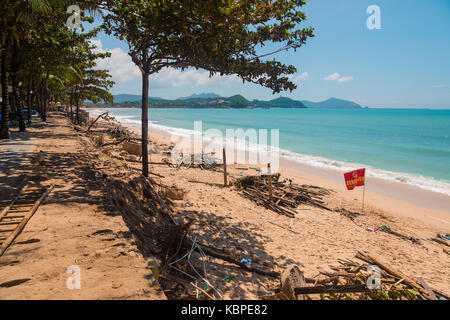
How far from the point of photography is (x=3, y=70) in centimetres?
→ 1250

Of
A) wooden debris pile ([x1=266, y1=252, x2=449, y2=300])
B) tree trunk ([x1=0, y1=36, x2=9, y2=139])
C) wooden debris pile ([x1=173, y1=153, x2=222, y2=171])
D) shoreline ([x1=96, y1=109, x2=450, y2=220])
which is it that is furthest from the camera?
wooden debris pile ([x1=173, y1=153, x2=222, y2=171])

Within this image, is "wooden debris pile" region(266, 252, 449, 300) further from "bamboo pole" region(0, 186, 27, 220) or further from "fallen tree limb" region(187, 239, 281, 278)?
"bamboo pole" region(0, 186, 27, 220)

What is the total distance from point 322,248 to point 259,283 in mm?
2979

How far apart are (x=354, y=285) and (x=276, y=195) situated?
6.57 meters

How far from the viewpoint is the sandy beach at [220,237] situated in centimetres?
337

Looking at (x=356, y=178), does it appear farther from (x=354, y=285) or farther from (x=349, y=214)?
(x=354, y=285)

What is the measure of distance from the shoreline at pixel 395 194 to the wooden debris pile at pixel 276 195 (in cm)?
299

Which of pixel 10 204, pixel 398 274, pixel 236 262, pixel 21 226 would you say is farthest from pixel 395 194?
pixel 10 204

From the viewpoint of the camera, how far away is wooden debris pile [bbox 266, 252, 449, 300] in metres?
4.21

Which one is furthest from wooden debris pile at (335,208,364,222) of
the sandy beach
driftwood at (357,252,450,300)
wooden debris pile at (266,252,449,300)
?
wooden debris pile at (266,252,449,300)

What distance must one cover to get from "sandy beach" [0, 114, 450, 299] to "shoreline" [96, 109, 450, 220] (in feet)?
0.40

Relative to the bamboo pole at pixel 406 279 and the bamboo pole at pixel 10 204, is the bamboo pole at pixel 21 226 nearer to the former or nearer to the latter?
the bamboo pole at pixel 10 204

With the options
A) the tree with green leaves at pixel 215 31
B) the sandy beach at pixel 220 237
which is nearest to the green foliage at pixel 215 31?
the tree with green leaves at pixel 215 31
